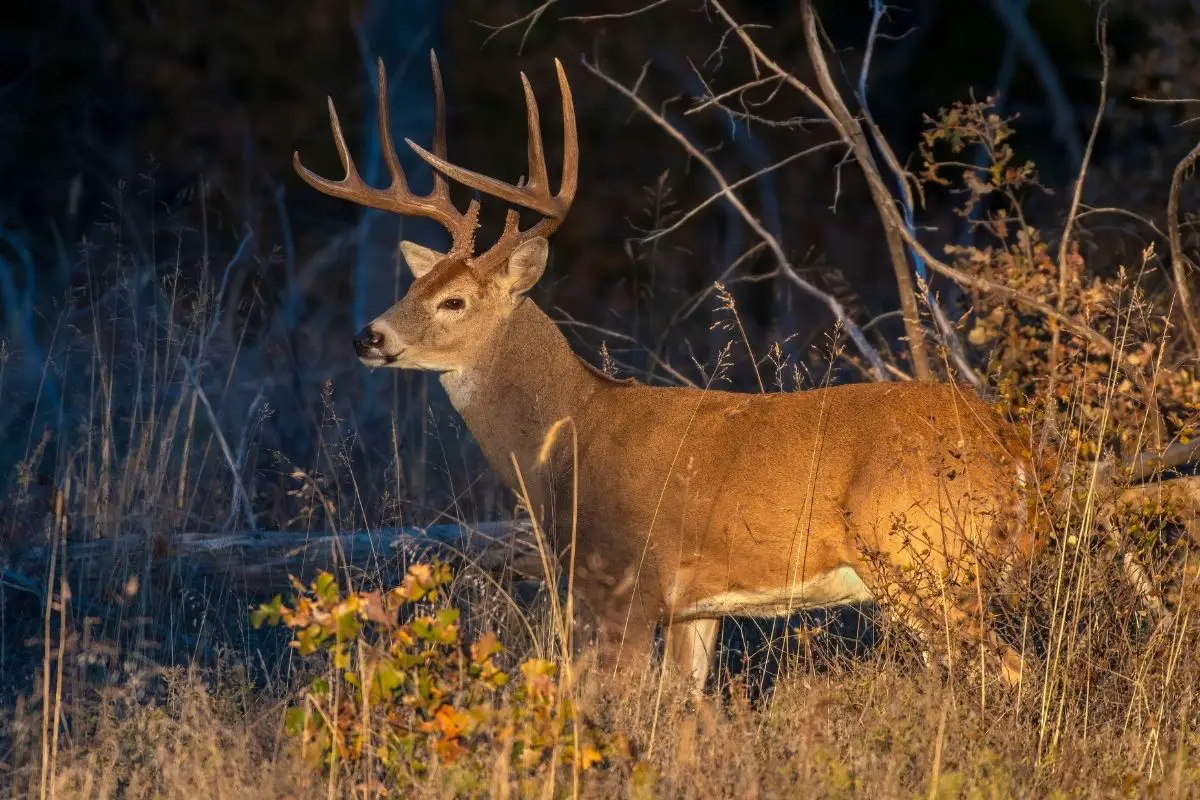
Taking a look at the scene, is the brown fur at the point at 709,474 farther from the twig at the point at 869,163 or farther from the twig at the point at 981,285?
the twig at the point at 869,163

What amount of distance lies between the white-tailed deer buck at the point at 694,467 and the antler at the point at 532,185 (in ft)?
0.04

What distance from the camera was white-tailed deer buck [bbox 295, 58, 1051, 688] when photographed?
5.27 m

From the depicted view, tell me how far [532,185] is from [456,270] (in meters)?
0.43

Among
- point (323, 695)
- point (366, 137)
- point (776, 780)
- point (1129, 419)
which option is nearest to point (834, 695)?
point (776, 780)

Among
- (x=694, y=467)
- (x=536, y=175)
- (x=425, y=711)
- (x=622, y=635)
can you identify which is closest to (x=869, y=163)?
(x=536, y=175)

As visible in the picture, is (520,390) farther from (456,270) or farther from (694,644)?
(694,644)

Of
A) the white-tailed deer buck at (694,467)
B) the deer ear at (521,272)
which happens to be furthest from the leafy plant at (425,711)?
the deer ear at (521,272)

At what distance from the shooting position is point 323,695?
4.07 m

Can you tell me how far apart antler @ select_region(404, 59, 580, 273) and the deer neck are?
25 cm

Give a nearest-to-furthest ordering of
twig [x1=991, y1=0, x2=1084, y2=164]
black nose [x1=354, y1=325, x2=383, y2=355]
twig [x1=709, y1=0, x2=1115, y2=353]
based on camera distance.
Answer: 1. twig [x1=709, y1=0, x2=1115, y2=353]
2. black nose [x1=354, y1=325, x2=383, y2=355]
3. twig [x1=991, y1=0, x2=1084, y2=164]

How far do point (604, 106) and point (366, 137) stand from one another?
130 inches

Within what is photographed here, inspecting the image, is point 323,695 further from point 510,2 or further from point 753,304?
point 753,304

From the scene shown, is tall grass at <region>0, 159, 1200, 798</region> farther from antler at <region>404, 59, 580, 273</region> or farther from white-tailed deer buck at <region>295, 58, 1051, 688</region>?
antler at <region>404, 59, 580, 273</region>

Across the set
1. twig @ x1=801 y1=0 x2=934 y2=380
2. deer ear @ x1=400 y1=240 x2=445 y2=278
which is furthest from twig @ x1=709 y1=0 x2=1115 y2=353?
deer ear @ x1=400 y1=240 x2=445 y2=278
